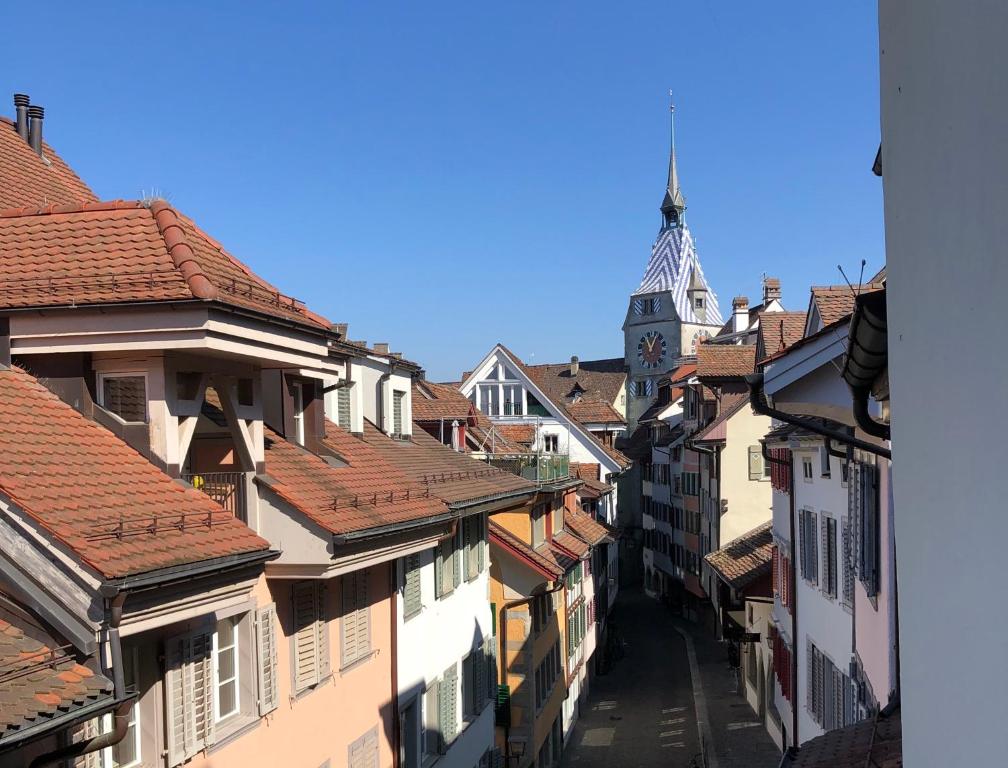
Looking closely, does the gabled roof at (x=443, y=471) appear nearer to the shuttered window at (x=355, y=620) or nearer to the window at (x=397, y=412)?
the window at (x=397, y=412)

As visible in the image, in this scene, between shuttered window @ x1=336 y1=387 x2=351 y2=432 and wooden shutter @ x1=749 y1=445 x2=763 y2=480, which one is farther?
wooden shutter @ x1=749 y1=445 x2=763 y2=480

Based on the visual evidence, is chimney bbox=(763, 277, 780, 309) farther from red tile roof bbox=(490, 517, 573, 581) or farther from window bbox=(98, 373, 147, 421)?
window bbox=(98, 373, 147, 421)

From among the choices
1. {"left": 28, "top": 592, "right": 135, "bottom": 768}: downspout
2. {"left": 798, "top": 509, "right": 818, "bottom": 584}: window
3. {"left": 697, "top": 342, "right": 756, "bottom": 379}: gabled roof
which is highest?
{"left": 697, "top": 342, "right": 756, "bottom": 379}: gabled roof

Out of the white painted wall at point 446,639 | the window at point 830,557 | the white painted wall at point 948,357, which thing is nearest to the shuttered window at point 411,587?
the white painted wall at point 446,639

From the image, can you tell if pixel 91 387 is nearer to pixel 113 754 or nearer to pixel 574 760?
pixel 113 754

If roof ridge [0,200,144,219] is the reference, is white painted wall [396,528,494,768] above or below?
below

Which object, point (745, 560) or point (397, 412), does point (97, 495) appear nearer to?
point (397, 412)

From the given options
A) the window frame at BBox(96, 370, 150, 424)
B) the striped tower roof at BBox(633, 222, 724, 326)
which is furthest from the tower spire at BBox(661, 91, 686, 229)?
the window frame at BBox(96, 370, 150, 424)

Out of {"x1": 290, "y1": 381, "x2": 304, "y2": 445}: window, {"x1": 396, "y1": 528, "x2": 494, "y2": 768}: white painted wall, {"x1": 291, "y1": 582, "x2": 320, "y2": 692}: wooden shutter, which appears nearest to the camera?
{"x1": 291, "y1": 582, "x2": 320, "y2": 692}: wooden shutter

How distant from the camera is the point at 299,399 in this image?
10648 millimetres

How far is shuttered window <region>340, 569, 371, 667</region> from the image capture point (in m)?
10.9

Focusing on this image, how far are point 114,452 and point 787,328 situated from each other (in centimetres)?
1943

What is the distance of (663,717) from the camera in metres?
31.1

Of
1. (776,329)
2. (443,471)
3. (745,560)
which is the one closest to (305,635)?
(443,471)
